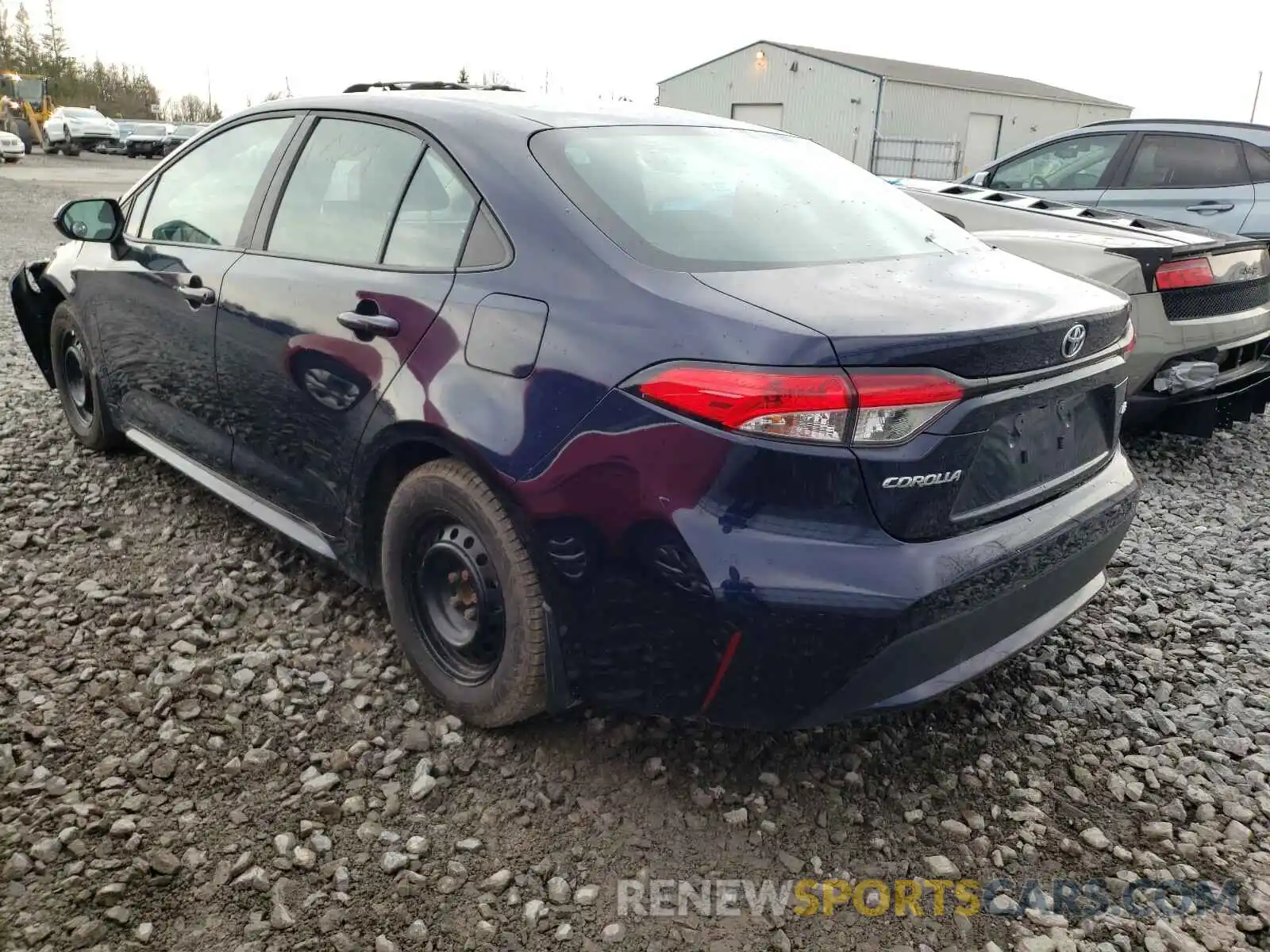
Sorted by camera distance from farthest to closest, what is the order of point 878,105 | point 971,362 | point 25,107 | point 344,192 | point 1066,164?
1. point 25,107
2. point 878,105
3. point 1066,164
4. point 344,192
5. point 971,362

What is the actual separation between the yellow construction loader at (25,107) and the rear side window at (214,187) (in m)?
44.5

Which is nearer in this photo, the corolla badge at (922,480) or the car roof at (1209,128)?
the corolla badge at (922,480)

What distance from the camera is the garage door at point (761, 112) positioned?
33.7m

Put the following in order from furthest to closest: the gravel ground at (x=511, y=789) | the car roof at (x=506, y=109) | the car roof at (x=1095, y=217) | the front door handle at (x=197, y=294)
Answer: the car roof at (x=1095, y=217) < the front door handle at (x=197, y=294) < the car roof at (x=506, y=109) < the gravel ground at (x=511, y=789)

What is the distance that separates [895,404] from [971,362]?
0.21 meters

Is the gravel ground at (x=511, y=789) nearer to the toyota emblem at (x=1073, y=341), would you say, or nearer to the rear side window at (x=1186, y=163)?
the toyota emblem at (x=1073, y=341)

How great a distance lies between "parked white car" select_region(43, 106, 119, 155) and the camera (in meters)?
36.4

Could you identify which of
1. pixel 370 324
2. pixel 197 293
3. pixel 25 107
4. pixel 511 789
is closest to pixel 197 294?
pixel 197 293

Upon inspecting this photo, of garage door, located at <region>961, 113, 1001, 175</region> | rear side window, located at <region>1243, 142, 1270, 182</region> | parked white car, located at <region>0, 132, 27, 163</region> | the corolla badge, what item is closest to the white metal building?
garage door, located at <region>961, 113, 1001, 175</region>

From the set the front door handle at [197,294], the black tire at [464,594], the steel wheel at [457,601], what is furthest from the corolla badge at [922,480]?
the front door handle at [197,294]

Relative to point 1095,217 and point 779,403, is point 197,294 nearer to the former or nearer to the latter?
point 779,403

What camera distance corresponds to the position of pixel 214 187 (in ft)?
→ 11.3

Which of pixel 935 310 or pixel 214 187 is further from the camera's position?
pixel 214 187

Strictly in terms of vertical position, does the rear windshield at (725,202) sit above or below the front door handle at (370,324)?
above
